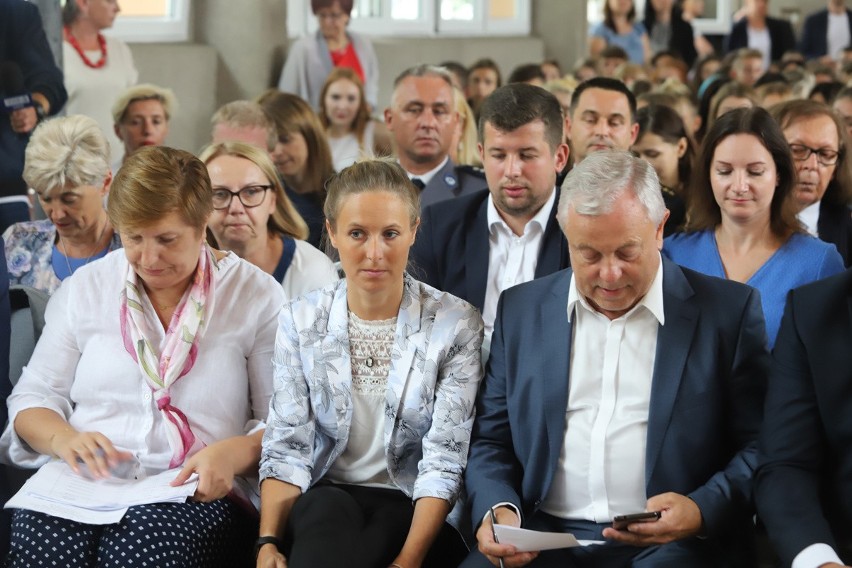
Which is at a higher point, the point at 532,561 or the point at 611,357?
the point at 611,357

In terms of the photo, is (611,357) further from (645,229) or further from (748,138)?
(748,138)

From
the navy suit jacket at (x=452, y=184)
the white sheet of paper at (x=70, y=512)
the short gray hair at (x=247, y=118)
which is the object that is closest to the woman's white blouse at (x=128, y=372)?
the white sheet of paper at (x=70, y=512)

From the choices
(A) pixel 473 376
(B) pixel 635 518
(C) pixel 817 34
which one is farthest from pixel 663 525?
(C) pixel 817 34

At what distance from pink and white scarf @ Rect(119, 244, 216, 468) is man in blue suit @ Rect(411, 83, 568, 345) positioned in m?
0.74

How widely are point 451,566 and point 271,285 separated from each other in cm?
84

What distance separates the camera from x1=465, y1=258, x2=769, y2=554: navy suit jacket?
2576mm

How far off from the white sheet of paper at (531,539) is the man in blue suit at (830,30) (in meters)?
11.6

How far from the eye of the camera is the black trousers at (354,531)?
2564 mm

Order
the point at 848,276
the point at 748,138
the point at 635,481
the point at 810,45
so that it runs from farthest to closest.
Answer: the point at 810,45 < the point at 748,138 < the point at 635,481 < the point at 848,276

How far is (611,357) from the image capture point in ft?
8.69

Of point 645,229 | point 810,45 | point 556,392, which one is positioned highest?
point 810,45

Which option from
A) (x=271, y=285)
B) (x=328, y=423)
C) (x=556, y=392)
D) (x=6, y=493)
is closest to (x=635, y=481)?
(x=556, y=392)

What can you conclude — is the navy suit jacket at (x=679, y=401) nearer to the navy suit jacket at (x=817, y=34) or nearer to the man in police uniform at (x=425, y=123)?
the man in police uniform at (x=425, y=123)

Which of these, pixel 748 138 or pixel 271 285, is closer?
pixel 271 285
